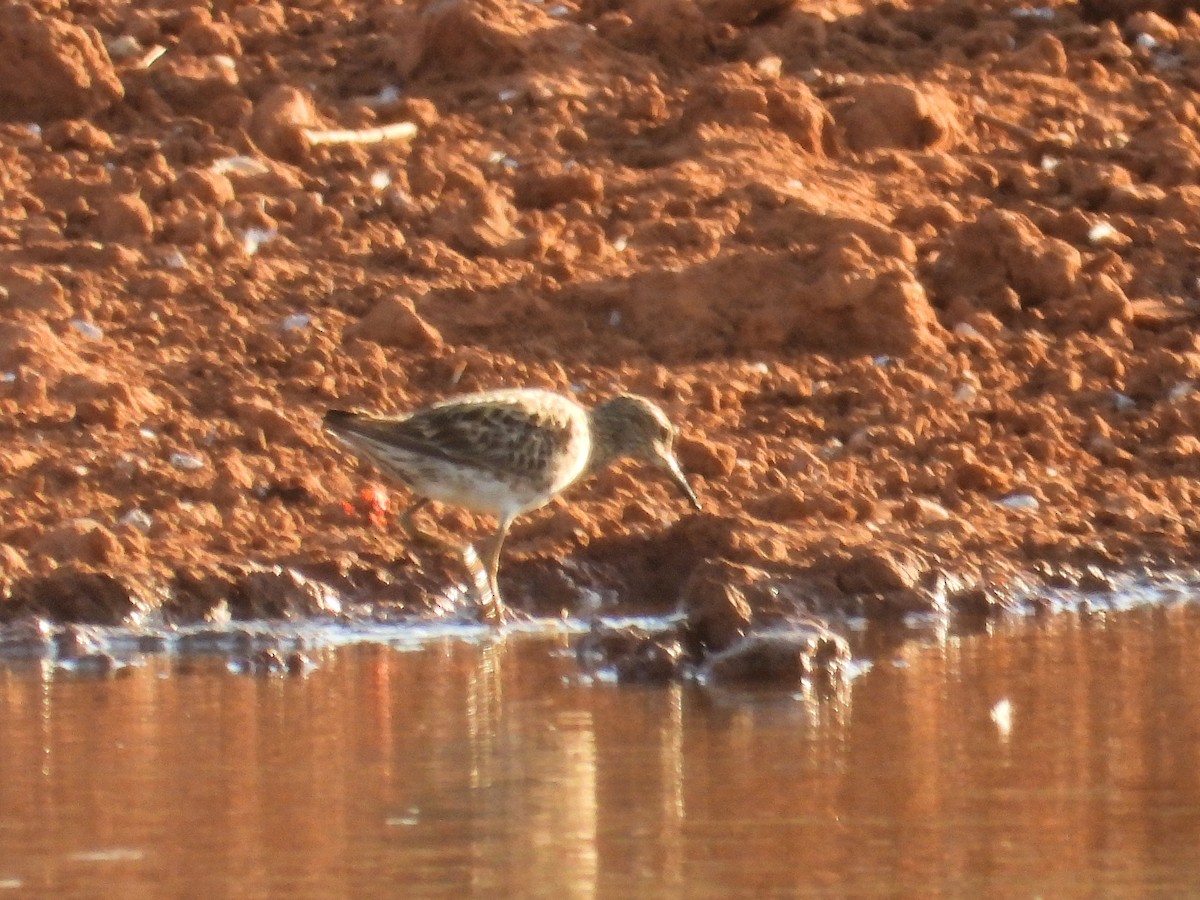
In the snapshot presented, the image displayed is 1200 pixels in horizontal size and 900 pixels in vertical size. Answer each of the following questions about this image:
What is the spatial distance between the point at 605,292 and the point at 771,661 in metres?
3.80

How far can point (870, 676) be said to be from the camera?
8633 millimetres

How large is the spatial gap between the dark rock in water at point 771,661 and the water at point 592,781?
0.18 metres

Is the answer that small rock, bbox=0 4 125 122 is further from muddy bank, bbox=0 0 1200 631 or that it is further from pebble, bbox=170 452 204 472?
pebble, bbox=170 452 204 472

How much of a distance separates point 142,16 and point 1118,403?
473 centimetres

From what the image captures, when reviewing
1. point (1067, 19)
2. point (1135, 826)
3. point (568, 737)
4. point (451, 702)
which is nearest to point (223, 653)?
point (451, 702)

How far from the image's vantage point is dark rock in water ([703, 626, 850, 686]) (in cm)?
845

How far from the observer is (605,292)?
39.4 ft

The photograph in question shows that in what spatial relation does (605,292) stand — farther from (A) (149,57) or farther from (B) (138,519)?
(B) (138,519)

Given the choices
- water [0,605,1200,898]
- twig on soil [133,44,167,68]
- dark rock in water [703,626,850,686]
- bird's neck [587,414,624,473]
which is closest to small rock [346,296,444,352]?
bird's neck [587,414,624,473]

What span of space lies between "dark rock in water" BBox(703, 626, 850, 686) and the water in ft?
0.60

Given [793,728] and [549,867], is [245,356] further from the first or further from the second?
[549,867]

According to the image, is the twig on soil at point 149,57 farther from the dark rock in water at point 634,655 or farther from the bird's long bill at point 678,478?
the dark rock in water at point 634,655

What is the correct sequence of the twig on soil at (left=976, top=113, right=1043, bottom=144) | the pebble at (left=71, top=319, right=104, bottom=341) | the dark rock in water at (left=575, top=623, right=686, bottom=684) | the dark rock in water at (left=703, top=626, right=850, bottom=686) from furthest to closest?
the twig on soil at (left=976, top=113, right=1043, bottom=144) → the pebble at (left=71, top=319, right=104, bottom=341) → the dark rock in water at (left=575, top=623, right=686, bottom=684) → the dark rock in water at (left=703, top=626, right=850, bottom=686)

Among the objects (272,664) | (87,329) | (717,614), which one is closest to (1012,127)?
(87,329)
